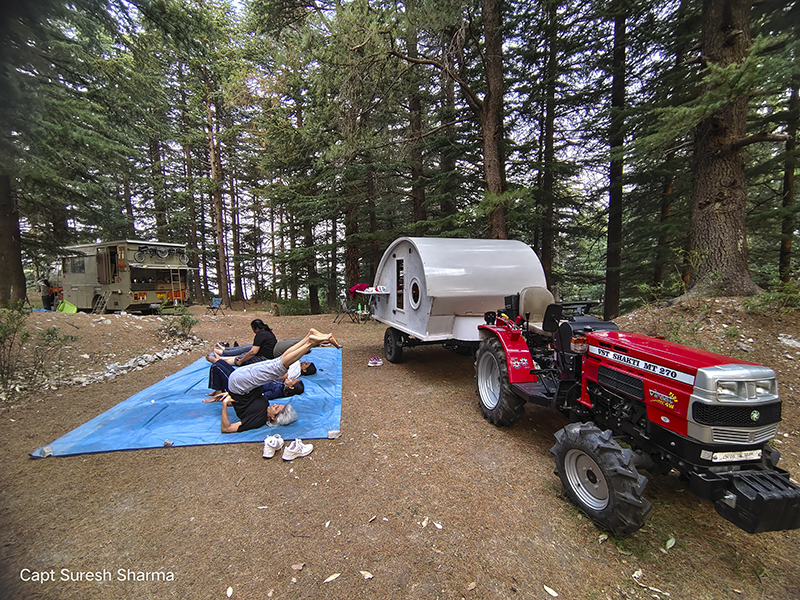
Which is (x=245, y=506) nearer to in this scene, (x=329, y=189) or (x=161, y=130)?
(x=329, y=189)

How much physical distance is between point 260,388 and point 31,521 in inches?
77.2

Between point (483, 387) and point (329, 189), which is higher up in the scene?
point (329, 189)

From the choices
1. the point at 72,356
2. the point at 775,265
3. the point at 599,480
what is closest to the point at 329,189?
the point at 72,356

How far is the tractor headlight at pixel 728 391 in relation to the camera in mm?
1930

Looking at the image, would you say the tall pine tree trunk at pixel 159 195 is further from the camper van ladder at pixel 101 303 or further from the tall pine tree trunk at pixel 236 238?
the camper van ladder at pixel 101 303

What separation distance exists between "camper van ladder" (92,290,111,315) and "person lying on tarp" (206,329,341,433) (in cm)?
1151

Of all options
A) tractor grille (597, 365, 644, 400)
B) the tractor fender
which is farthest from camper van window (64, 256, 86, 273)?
tractor grille (597, 365, 644, 400)

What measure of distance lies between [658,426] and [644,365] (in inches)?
16.3

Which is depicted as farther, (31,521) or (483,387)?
(483,387)

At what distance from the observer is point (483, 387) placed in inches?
172

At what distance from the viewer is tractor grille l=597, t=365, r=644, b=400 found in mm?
2375

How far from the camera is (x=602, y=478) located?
2.30 metres

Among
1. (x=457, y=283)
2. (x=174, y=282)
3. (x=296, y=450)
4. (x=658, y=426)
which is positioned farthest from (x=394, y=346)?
(x=174, y=282)

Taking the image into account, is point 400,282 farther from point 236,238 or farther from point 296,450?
point 236,238
